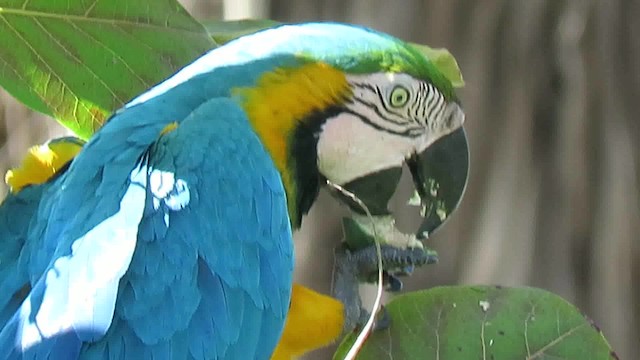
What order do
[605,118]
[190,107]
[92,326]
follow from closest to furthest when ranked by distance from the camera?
1. [92,326]
2. [190,107]
3. [605,118]

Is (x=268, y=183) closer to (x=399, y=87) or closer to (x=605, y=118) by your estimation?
(x=399, y=87)

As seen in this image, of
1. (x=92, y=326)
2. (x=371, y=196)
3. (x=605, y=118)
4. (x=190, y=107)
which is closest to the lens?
(x=92, y=326)

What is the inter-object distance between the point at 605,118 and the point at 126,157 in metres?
0.90

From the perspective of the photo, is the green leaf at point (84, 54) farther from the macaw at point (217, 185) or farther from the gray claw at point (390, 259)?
the gray claw at point (390, 259)

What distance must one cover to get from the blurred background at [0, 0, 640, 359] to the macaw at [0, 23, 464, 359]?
0.53 metres

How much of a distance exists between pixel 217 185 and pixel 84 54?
24 cm

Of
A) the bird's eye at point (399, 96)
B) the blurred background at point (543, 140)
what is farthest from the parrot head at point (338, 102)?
the blurred background at point (543, 140)

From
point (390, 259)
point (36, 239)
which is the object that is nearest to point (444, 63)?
point (390, 259)

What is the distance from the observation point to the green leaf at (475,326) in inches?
32.2

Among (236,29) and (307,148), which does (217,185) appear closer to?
(307,148)

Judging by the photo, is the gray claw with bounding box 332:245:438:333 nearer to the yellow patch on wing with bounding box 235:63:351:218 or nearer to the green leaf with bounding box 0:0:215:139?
the yellow patch on wing with bounding box 235:63:351:218

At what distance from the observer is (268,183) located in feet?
2.52

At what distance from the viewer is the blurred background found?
1.44 metres

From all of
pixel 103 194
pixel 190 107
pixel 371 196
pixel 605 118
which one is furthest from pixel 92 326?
pixel 605 118
